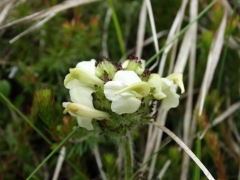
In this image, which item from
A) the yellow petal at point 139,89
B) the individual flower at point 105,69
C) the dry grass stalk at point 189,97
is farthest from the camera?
the dry grass stalk at point 189,97

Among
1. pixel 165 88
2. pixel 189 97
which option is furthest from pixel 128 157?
pixel 189 97

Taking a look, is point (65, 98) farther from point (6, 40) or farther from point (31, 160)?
point (6, 40)

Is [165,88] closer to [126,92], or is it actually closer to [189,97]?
[126,92]

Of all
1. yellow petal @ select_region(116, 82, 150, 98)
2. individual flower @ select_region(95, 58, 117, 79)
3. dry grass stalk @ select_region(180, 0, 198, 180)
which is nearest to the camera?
yellow petal @ select_region(116, 82, 150, 98)

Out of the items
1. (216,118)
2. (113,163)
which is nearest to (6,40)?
(113,163)

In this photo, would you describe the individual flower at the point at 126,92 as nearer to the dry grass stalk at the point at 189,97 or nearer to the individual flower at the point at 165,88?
the individual flower at the point at 165,88

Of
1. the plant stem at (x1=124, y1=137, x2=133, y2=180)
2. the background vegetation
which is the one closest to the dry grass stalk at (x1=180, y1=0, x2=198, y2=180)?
the background vegetation

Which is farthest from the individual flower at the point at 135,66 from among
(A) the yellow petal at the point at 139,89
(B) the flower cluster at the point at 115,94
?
(A) the yellow petal at the point at 139,89

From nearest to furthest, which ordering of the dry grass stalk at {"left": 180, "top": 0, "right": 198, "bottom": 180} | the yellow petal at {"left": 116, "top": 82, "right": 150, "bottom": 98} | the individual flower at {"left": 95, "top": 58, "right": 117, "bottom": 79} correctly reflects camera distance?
the yellow petal at {"left": 116, "top": 82, "right": 150, "bottom": 98} < the individual flower at {"left": 95, "top": 58, "right": 117, "bottom": 79} < the dry grass stalk at {"left": 180, "top": 0, "right": 198, "bottom": 180}

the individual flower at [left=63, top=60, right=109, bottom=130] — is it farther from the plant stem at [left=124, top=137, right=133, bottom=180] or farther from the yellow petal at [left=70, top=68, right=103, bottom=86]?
the plant stem at [left=124, top=137, right=133, bottom=180]
